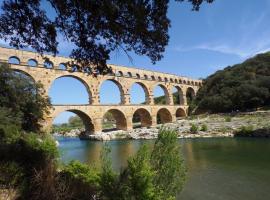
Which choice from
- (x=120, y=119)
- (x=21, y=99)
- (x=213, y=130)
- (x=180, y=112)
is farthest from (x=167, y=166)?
(x=180, y=112)

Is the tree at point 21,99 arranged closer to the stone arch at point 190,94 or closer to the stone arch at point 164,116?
the stone arch at point 164,116

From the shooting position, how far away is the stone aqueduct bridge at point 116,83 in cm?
3419

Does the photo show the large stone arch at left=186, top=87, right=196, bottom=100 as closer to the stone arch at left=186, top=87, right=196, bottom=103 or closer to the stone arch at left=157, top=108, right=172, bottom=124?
the stone arch at left=186, top=87, right=196, bottom=103

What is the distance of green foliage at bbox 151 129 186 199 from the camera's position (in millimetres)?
7414

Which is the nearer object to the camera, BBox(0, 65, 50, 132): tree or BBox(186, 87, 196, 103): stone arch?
BBox(0, 65, 50, 132): tree

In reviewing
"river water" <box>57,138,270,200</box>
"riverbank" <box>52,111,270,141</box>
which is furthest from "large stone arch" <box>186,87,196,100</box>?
"river water" <box>57,138,270,200</box>

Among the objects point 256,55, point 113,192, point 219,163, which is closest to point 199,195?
point 113,192

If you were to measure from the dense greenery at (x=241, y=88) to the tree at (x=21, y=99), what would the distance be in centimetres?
3243

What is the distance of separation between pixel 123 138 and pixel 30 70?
14225 mm

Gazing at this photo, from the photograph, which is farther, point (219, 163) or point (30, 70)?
point (30, 70)

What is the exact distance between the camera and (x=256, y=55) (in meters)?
57.2

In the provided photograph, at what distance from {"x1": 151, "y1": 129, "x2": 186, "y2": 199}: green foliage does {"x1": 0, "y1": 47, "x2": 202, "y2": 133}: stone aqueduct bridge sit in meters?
18.9

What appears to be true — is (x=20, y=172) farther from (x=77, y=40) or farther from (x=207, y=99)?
(x=207, y=99)

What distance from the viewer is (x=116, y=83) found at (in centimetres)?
4506
